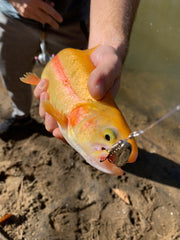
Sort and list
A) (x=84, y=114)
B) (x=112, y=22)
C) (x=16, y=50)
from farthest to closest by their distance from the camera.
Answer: (x=16, y=50), (x=112, y=22), (x=84, y=114)

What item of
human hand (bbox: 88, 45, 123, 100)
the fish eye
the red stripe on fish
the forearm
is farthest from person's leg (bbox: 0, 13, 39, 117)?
the fish eye

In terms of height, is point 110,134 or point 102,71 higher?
point 102,71

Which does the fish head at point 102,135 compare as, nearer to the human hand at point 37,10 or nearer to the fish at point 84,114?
the fish at point 84,114

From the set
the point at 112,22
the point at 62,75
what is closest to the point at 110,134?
the point at 62,75

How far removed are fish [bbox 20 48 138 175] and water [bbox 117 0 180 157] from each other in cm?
236

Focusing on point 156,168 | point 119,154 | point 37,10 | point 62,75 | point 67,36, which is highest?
point 37,10

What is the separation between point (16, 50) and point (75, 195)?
177 centimetres

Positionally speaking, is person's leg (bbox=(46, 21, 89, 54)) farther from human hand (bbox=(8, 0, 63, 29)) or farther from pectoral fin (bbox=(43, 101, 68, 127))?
pectoral fin (bbox=(43, 101, 68, 127))

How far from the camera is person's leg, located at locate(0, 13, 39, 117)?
2322 mm

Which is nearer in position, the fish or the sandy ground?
the fish

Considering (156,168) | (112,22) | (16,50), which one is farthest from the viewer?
(156,168)

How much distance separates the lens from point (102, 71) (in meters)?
1.27

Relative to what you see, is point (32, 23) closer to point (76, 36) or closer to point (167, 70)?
point (76, 36)

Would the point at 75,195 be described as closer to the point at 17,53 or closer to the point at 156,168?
the point at 156,168
